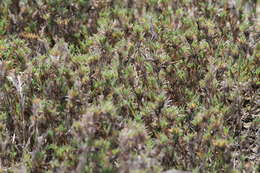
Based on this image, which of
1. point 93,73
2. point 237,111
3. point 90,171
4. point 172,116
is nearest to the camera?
point 90,171

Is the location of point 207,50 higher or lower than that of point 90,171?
higher

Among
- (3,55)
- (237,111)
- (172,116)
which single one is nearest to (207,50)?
(237,111)

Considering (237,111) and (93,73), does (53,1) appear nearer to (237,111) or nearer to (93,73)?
(93,73)

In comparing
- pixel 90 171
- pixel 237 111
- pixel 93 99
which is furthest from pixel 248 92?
pixel 90 171

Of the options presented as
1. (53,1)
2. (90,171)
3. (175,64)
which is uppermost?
(53,1)

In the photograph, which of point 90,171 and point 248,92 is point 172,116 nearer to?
point 90,171

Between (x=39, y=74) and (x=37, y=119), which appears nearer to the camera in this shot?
(x=37, y=119)

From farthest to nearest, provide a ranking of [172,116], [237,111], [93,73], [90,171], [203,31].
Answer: [203,31] → [93,73] → [237,111] → [172,116] → [90,171]
